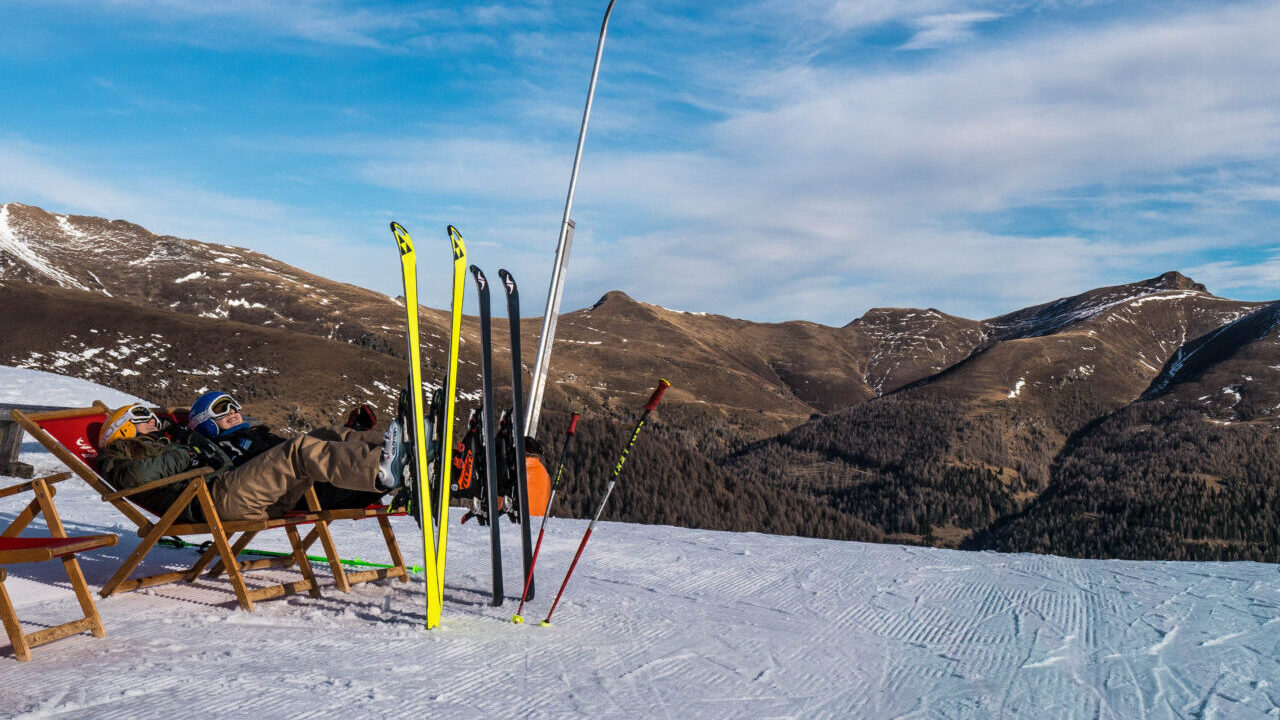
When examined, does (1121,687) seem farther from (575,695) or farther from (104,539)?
(104,539)

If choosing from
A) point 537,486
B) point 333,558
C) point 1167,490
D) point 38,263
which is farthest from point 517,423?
point 38,263

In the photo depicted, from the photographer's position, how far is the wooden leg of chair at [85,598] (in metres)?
3.73

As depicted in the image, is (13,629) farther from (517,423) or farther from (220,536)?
(517,423)

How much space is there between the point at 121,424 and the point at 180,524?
70 centimetres

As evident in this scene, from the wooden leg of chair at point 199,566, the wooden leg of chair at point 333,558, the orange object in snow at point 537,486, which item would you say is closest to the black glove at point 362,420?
the wooden leg of chair at point 333,558

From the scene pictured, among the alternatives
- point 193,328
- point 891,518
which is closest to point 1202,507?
point 891,518

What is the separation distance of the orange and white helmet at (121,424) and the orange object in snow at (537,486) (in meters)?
2.19

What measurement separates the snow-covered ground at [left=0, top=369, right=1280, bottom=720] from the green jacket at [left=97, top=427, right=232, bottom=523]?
56cm

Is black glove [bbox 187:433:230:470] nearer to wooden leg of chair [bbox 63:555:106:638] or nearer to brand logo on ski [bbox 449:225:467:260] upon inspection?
wooden leg of chair [bbox 63:555:106:638]

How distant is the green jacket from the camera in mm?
4457

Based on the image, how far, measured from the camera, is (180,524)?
456 centimetres

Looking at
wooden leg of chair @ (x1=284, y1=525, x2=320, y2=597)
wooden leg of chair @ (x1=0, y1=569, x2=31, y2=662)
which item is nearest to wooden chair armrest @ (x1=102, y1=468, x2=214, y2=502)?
wooden leg of chair @ (x1=284, y1=525, x2=320, y2=597)

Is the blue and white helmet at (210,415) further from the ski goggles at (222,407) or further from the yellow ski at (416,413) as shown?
the yellow ski at (416,413)

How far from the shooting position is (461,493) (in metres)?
4.52
